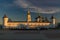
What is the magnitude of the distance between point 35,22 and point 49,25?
4.09 metres

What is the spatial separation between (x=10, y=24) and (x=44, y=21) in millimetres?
8992

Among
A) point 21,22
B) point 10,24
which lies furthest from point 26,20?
point 10,24

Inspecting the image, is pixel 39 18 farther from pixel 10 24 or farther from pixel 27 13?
pixel 10 24

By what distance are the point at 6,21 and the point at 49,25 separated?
11.5 m

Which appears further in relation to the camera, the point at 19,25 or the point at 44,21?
the point at 44,21

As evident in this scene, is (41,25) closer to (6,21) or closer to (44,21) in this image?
(44,21)

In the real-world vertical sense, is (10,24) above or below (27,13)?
below

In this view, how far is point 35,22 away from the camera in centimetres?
4550

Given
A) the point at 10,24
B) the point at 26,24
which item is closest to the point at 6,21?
the point at 10,24

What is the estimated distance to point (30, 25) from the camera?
143ft

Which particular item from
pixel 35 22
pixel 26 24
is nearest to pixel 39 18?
pixel 35 22

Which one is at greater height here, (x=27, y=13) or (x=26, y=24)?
(x=27, y=13)

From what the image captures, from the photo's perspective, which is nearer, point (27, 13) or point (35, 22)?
point (27, 13)

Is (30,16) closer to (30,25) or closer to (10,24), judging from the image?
(30,25)
